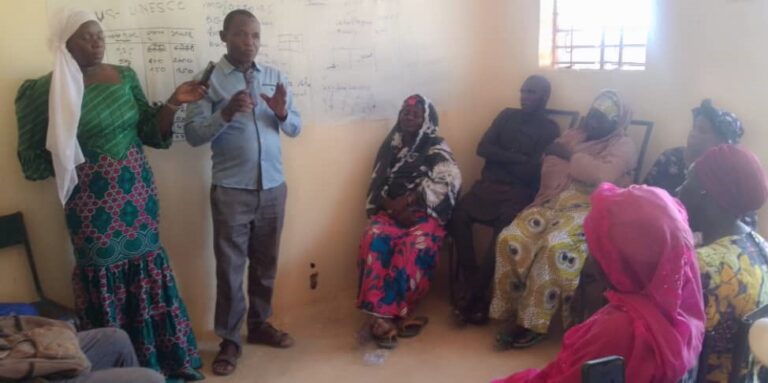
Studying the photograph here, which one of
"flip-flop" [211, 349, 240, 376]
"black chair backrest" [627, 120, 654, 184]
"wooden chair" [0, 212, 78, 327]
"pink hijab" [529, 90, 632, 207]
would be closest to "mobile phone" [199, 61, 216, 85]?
"wooden chair" [0, 212, 78, 327]

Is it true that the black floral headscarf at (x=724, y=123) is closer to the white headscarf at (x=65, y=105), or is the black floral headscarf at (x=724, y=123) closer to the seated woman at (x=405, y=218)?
the seated woman at (x=405, y=218)

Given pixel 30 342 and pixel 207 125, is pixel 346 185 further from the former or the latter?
pixel 30 342

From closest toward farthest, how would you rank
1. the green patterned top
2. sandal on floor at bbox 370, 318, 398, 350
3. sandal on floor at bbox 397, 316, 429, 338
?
the green patterned top → sandal on floor at bbox 370, 318, 398, 350 → sandal on floor at bbox 397, 316, 429, 338

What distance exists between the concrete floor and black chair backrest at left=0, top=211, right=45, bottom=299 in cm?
83

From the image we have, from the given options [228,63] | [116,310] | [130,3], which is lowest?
[116,310]

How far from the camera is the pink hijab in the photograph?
3.26 metres

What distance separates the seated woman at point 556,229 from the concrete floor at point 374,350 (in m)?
0.13

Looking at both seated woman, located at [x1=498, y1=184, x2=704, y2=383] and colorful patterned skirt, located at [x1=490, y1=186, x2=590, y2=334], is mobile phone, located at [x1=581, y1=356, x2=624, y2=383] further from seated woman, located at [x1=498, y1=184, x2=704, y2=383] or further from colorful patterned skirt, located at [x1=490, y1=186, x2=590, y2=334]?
colorful patterned skirt, located at [x1=490, y1=186, x2=590, y2=334]

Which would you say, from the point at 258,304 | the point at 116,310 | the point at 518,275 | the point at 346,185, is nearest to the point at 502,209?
the point at 518,275

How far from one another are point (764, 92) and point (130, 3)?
2.81 m

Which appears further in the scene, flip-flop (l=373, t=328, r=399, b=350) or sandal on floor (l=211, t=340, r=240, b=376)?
flip-flop (l=373, t=328, r=399, b=350)

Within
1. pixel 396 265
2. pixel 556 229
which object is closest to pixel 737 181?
pixel 556 229

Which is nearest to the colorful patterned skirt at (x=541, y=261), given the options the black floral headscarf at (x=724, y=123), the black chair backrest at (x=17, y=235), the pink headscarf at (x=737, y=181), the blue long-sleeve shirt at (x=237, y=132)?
the black floral headscarf at (x=724, y=123)

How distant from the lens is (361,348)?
3.13 m
